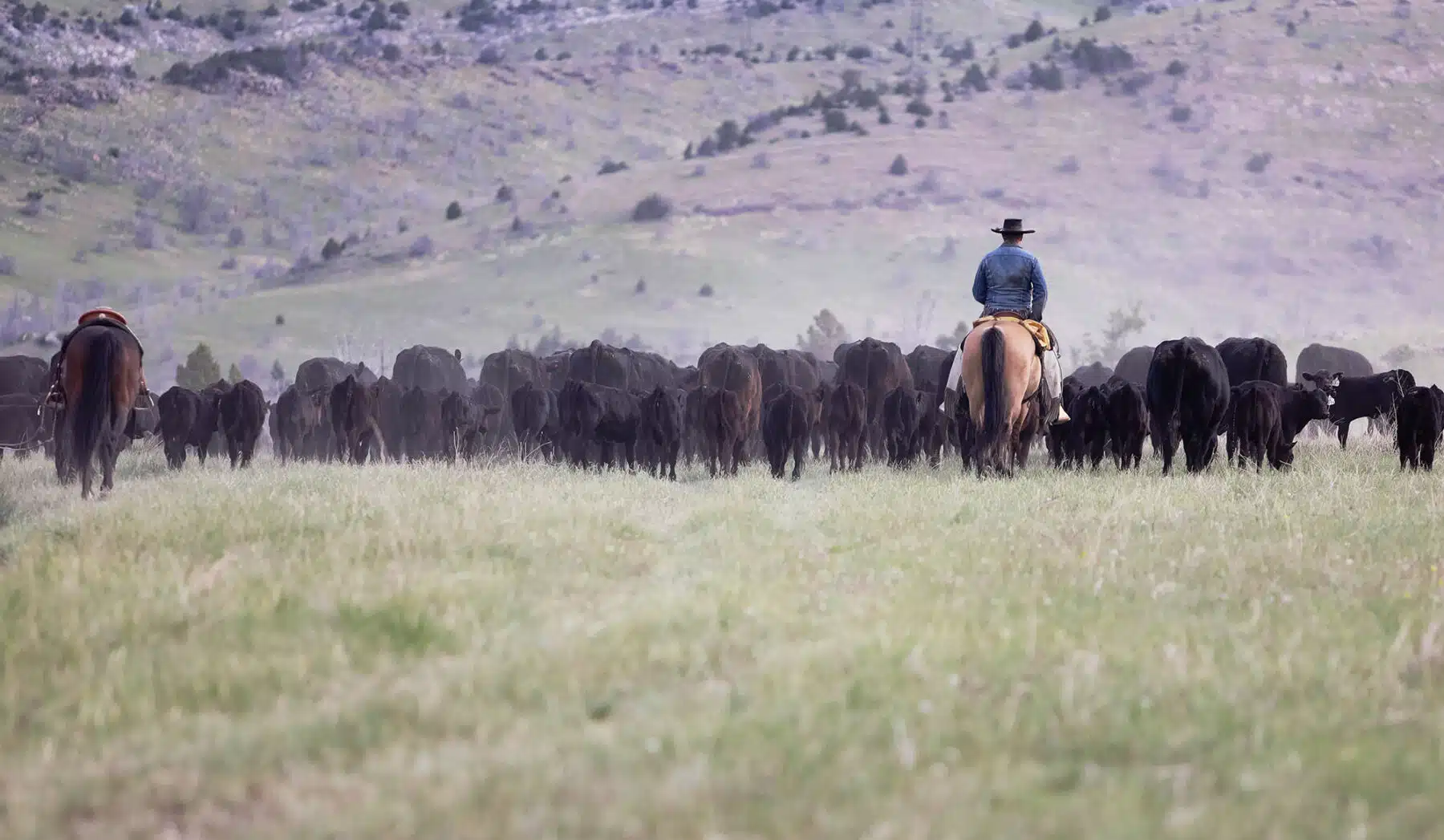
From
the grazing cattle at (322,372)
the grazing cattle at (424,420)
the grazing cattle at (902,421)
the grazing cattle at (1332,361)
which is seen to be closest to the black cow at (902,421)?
the grazing cattle at (902,421)

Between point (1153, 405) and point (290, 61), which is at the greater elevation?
point (290, 61)

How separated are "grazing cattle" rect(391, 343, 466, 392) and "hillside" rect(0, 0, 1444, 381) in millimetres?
19092

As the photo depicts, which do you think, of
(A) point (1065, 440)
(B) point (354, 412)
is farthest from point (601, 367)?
(A) point (1065, 440)

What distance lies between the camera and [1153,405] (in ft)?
53.3

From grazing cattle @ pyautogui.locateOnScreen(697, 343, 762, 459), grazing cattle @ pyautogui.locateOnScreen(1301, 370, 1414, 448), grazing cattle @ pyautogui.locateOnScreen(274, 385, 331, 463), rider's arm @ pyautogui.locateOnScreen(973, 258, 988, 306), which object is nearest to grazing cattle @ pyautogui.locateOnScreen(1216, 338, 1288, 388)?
grazing cattle @ pyautogui.locateOnScreen(1301, 370, 1414, 448)

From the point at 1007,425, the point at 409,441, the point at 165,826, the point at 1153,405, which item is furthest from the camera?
the point at 409,441

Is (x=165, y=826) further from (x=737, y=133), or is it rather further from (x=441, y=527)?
(x=737, y=133)

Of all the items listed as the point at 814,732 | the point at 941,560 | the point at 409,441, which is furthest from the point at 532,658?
the point at 409,441

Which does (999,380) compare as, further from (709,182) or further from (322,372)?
(709,182)

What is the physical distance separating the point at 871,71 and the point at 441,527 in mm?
101831

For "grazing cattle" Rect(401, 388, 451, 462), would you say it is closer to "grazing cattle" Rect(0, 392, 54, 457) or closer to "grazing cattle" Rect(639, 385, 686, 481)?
"grazing cattle" Rect(639, 385, 686, 481)

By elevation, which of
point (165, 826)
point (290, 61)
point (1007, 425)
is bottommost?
point (165, 826)

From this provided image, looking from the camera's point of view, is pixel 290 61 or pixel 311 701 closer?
pixel 311 701

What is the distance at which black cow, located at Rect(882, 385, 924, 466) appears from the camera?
1955 cm
